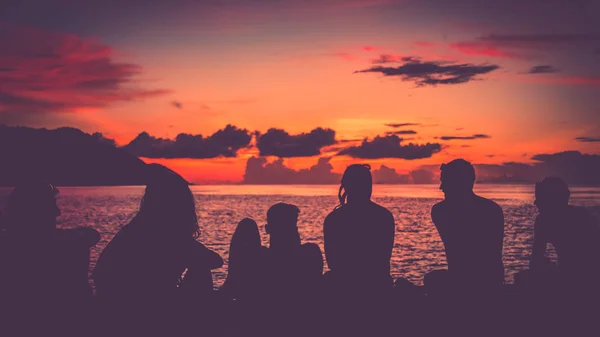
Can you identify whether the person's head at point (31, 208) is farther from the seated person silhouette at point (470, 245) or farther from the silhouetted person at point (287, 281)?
the seated person silhouette at point (470, 245)

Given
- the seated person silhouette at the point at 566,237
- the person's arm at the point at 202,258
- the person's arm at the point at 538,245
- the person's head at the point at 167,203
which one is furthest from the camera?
the person's arm at the point at 538,245

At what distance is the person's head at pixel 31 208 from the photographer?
5164 millimetres

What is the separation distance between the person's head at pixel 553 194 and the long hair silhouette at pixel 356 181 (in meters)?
2.51

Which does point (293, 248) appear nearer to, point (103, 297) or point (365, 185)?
point (365, 185)

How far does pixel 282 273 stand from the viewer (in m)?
6.21

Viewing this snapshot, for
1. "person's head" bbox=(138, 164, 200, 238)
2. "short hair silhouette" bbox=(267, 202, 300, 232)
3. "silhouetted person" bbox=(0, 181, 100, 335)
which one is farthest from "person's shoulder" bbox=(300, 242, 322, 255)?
"silhouetted person" bbox=(0, 181, 100, 335)

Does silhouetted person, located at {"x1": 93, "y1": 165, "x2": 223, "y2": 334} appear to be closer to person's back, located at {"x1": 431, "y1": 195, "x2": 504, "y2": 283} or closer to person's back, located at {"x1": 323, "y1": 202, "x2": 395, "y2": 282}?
person's back, located at {"x1": 323, "y1": 202, "x2": 395, "y2": 282}

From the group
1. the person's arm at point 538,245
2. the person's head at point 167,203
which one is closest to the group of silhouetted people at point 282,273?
the person's head at point 167,203

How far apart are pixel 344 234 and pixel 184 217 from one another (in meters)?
2.07

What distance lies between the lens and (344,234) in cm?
625

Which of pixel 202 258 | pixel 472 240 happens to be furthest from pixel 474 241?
pixel 202 258

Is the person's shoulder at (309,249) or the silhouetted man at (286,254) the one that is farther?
the person's shoulder at (309,249)

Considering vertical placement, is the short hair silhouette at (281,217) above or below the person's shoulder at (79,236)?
above

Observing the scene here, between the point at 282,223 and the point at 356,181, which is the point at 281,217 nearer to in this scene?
the point at 282,223
